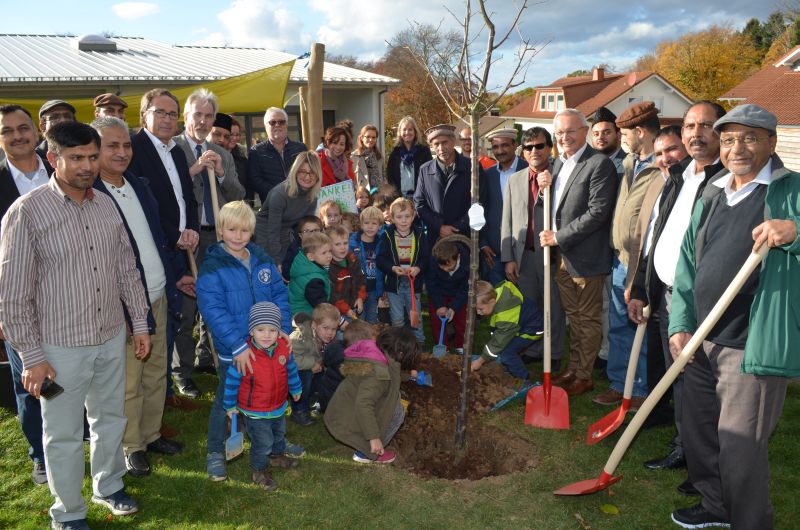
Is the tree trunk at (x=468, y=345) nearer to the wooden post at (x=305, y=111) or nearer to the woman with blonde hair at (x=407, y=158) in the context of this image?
the woman with blonde hair at (x=407, y=158)

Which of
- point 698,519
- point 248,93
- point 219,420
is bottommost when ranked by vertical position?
point 698,519

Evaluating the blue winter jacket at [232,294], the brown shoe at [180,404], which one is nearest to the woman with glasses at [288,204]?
the brown shoe at [180,404]

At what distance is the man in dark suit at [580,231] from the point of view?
5.41 m

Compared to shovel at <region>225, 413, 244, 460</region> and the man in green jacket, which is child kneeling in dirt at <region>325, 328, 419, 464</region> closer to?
shovel at <region>225, 413, 244, 460</region>

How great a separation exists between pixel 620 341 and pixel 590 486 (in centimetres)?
192

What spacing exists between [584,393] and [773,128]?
3.31 metres

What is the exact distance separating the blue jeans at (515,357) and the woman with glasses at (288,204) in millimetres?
2523

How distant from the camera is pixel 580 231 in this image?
213 inches

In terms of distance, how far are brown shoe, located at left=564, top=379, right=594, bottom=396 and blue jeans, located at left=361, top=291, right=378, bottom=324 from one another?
224 cm

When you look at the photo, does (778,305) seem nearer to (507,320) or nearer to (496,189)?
(507,320)

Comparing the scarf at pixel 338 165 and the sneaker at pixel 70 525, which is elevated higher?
the scarf at pixel 338 165

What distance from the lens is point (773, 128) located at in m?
3.25

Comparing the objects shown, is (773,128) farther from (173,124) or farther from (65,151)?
(173,124)

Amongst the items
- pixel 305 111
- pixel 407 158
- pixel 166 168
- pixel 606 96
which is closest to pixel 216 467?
pixel 166 168
